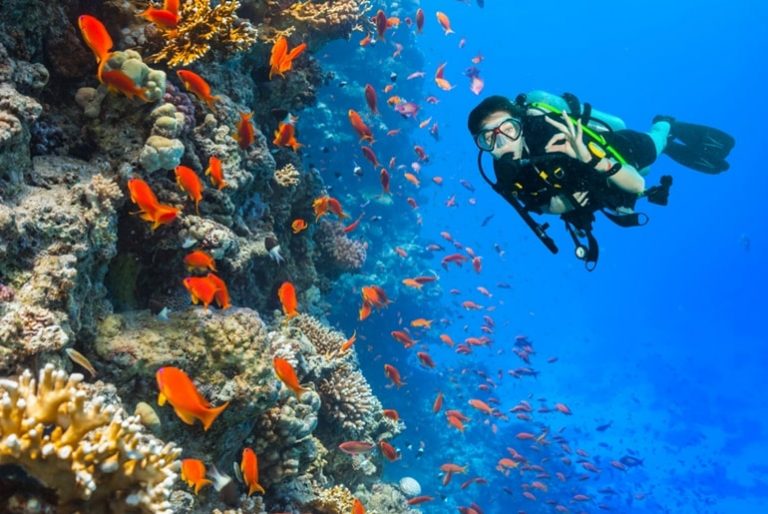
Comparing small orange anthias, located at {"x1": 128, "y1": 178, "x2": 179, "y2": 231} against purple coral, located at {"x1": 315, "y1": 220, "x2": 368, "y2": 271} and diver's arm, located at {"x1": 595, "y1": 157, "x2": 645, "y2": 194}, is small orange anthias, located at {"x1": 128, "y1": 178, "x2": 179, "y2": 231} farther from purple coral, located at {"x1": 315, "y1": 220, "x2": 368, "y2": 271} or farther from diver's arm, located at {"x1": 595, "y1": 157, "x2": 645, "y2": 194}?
purple coral, located at {"x1": 315, "y1": 220, "x2": 368, "y2": 271}

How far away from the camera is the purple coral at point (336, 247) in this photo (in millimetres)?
8984

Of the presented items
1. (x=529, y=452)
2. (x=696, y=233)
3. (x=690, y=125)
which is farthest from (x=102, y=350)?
(x=696, y=233)

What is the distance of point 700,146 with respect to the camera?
575 cm

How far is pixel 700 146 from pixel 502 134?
369cm

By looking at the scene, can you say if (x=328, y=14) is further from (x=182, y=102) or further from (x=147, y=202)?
(x=147, y=202)

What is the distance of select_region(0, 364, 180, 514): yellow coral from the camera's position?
6.57ft

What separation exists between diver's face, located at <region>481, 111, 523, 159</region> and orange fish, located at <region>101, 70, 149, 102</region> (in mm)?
2872

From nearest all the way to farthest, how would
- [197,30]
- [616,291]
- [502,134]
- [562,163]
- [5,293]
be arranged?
[5,293] → [562,163] → [502,134] → [197,30] → [616,291]

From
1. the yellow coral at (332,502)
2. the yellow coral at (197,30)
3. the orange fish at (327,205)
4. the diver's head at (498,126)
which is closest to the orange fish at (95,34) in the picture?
the yellow coral at (197,30)

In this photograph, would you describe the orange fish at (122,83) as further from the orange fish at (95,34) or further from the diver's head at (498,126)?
the diver's head at (498,126)

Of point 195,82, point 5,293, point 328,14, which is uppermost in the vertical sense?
point 328,14

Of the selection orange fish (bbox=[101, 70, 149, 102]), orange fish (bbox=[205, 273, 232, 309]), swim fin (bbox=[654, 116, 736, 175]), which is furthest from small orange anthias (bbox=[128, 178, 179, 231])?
swim fin (bbox=[654, 116, 736, 175])

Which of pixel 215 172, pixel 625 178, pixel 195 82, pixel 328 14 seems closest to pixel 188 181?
pixel 215 172

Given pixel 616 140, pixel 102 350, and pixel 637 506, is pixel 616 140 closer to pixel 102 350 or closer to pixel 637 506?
pixel 102 350
